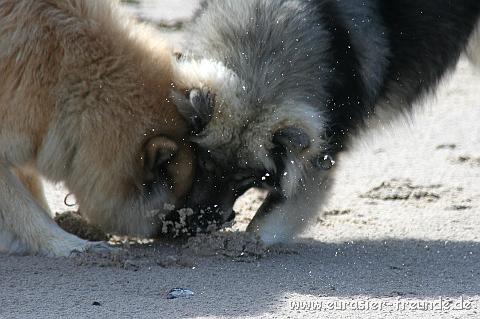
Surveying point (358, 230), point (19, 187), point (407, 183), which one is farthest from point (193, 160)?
point (407, 183)

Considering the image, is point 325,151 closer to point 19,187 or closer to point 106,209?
point 106,209

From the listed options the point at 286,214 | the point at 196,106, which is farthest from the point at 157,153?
the point at 286,214

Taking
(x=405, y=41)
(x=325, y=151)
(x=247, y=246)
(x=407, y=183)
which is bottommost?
(x=407, y=183)

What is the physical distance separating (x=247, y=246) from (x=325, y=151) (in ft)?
2.18

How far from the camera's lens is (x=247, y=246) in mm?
5918

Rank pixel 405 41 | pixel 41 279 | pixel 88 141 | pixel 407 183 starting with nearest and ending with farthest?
pixel 41 279, pixel 88 141, pixel 405 41, pixel 407 183

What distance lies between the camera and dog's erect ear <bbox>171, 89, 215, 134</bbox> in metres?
5.46

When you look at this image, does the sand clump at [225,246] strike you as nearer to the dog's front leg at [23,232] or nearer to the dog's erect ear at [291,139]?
the dog's front leg at [23,232]

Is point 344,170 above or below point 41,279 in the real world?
below

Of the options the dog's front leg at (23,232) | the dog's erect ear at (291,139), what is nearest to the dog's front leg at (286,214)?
the dog's erect ear at (291,139)

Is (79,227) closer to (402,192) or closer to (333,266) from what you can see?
(333,266)

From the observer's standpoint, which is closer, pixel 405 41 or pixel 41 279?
pixel 41 279

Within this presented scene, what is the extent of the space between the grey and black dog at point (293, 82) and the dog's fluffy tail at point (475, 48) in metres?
0.14

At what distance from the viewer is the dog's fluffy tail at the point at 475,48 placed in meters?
6.72
